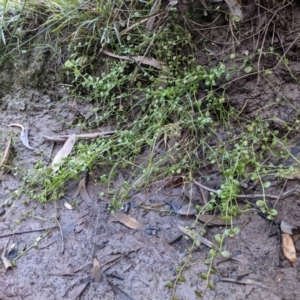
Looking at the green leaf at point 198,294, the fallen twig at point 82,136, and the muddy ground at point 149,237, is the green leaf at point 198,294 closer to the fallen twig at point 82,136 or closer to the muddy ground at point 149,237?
the muddy ground at point 149,237

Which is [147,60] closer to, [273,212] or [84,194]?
[84,194]

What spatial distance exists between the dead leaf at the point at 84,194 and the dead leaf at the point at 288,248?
72 centimetres

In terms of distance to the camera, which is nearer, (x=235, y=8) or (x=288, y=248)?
(x=288, y=248)

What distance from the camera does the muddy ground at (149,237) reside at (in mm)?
1144

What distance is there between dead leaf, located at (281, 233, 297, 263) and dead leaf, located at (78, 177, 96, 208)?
28.3 inches

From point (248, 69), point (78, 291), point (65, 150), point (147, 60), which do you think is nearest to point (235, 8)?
point (248, 69)

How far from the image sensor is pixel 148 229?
4.37 ft

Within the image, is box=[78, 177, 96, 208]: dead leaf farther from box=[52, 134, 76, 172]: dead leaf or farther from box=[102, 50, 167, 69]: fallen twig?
box=[102, 50, 167, 69]: fallen twig

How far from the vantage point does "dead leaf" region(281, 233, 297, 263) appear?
1.13m

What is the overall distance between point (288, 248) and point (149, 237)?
47cm

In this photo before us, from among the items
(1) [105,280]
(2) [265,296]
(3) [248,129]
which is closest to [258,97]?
(3) [248,129]

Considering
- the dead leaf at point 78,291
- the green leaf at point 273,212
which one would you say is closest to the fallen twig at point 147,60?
the green leaf at point 273,212

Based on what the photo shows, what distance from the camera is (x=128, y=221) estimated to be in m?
1.37

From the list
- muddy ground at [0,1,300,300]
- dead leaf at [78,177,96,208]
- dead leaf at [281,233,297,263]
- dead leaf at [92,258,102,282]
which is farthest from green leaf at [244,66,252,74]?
dead leaf at [92,258,102,282]
